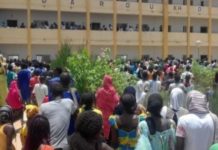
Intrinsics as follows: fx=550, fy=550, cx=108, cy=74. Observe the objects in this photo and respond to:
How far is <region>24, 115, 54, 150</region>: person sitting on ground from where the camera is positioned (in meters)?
4.91

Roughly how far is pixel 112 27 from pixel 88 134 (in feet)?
134

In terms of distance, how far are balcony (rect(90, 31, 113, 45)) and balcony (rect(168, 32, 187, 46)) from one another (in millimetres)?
6188

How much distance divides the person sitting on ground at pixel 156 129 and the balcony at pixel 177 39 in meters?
42.2

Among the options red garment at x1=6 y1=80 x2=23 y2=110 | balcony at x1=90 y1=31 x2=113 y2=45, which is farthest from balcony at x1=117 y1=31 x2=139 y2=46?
red garment at x1=6 y1=80 x2=23 y2=110

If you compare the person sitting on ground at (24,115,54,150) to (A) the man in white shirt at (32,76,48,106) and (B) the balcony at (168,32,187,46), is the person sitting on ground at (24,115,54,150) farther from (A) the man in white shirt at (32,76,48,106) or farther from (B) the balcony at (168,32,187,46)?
(B) the balcony at (168,32,187,46)

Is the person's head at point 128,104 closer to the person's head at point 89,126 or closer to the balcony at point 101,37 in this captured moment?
the person's head at point 89,126

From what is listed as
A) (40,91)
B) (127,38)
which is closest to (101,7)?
(127,38)

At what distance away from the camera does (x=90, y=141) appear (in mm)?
4750

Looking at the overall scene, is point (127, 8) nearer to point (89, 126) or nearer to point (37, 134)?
point (37, 134)

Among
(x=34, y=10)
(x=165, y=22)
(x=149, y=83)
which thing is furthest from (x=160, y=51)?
(x=149, y=83)

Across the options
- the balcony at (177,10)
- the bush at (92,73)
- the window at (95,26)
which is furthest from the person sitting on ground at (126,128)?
the balcony at (177,10)

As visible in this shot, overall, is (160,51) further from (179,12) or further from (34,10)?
(34,10)

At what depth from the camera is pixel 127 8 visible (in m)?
46.0

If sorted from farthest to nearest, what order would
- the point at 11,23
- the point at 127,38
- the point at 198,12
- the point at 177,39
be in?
1. the point at 198,12
2. the point at 177,39
3. the point at 127,38
4. the point at 11,23
